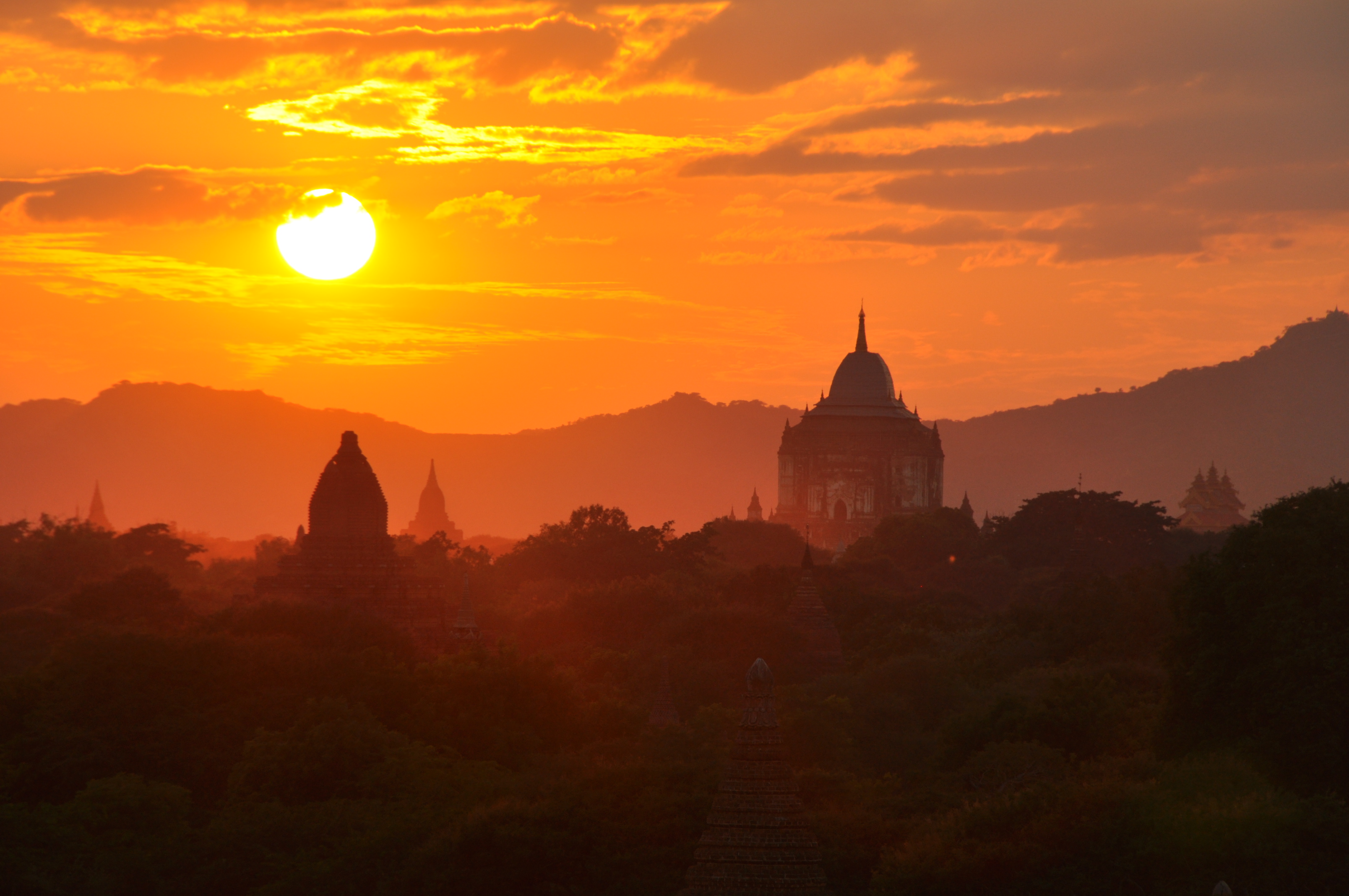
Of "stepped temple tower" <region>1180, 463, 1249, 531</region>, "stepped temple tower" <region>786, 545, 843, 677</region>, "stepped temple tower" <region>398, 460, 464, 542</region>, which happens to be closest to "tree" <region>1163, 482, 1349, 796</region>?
"stepped temple tower" <region>786, 545, 843, 677</region>

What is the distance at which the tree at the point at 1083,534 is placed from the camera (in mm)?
90375

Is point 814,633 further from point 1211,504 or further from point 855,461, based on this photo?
point 1211,504

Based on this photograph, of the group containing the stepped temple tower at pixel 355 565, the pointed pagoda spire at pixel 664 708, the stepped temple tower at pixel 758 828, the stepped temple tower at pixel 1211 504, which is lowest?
the stepped temple tower at pixel 758 828

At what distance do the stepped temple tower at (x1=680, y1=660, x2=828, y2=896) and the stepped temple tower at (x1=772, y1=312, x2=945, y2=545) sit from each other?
367 ft

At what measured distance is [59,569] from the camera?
72.7 metres

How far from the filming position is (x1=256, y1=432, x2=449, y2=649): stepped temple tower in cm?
5159

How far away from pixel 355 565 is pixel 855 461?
8702 cm

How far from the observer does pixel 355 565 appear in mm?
52594

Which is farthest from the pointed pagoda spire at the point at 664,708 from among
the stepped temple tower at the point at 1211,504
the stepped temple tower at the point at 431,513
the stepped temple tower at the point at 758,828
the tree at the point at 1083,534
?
the stepped temple tower at the point at 431,513

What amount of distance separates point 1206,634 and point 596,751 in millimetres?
11931

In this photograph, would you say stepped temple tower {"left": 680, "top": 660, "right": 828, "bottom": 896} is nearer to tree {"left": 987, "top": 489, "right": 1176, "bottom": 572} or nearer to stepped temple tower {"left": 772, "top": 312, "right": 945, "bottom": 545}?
tree {"left": 987, "top": 489, "right": 1176, "bottom": 572}

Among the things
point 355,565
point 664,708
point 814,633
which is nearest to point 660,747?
point 664,708

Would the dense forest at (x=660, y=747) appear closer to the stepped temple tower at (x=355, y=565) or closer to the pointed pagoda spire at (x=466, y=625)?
the pointed pagoda spire at (x=466, y=625)

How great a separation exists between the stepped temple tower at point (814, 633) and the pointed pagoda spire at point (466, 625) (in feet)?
33.0
